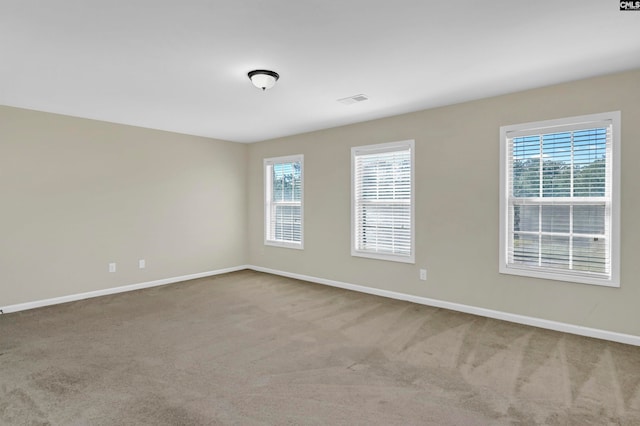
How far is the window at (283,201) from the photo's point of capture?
6016 millimetres

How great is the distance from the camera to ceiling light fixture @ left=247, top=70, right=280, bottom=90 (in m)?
3.06

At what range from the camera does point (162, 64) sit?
2.94 metres

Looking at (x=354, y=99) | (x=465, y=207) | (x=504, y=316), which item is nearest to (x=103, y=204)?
(x=354, y=99)

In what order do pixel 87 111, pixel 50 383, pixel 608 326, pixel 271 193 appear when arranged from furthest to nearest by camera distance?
pixel 271 193 → pixel 87 111 → pixel 608 326 → pixel 50 383

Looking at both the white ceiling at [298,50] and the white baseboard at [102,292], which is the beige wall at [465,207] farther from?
the white baseboard at [102,292]

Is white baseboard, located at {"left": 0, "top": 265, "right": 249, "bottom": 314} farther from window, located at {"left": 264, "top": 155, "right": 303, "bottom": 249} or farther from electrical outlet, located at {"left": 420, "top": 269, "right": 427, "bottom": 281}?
electrical outlet, located at {"left": 420, "top": 269, "right": 427, "bottom": 281}

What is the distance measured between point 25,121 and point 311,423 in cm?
478

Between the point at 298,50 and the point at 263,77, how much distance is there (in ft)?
1.66

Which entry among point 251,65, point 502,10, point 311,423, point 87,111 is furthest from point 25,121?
point 502,10

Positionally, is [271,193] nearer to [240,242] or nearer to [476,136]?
[240,242]

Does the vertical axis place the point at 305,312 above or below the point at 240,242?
below

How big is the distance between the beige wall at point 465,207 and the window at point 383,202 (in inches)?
5.0

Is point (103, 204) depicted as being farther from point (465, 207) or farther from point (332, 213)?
point (465, 207)

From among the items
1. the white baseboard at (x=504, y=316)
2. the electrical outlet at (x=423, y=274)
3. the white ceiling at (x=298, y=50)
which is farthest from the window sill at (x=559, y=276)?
the white ceiling at (x=298, y=50)
